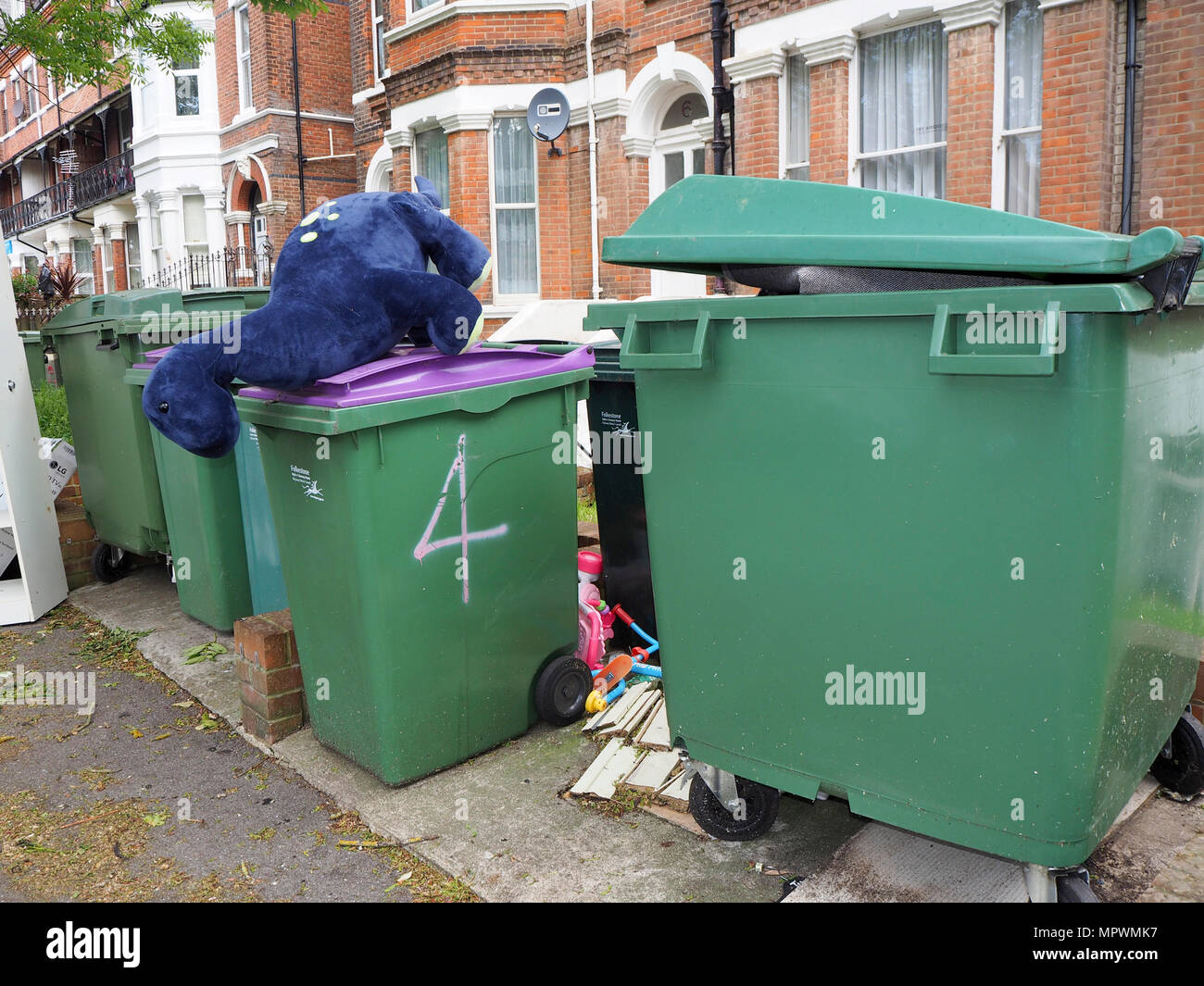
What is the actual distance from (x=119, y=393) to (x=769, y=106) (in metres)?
6.37

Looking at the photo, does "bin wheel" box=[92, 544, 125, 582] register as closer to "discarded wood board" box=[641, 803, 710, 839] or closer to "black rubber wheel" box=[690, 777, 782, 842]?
"discarded wood board" box=[641, 803, 710, 839]

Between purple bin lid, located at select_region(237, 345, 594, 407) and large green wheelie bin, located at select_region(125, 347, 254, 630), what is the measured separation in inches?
54.5

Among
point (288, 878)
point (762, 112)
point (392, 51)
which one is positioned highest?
point (392, 51)

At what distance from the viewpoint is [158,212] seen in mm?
22406

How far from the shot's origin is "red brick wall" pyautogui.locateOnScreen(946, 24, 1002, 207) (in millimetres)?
7492

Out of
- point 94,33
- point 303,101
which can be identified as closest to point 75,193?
point 303,101

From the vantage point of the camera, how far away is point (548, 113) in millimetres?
11367

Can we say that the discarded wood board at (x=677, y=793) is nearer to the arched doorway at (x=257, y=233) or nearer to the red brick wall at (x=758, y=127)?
the red brick wall at (x=758, y=127)

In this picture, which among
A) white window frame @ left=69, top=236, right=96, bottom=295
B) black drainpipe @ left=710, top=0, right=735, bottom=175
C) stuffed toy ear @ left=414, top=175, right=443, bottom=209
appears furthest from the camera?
white window frame @ left=69, top=236, right=96, bottom=295

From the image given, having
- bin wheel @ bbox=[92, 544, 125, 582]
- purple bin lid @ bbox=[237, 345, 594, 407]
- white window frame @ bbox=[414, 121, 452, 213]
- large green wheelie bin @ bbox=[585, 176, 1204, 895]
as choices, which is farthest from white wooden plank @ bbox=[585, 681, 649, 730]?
white window frame @ bbox=[414, 121, 452, 213]

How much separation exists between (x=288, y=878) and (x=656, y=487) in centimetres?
148

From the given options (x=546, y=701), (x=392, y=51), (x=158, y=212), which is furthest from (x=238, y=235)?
(x=546, y=701)
